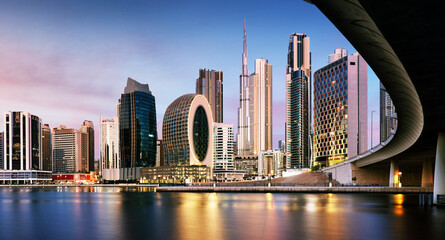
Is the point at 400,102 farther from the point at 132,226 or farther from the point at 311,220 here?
the point at 132,226

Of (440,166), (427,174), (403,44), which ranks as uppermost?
(403,44)

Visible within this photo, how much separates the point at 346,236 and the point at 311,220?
422 inches

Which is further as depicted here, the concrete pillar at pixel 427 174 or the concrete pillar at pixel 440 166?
the concrete pillar at pixel 427 174

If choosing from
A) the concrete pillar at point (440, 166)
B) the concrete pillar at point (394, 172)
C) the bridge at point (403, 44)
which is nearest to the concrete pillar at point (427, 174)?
the concrete pillar at point (394, 172)

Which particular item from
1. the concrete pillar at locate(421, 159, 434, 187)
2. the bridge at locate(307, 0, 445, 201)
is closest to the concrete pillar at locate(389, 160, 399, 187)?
the concrete pillar at locate(421, 159, 434, 187)

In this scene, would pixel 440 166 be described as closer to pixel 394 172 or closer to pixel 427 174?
pixel 427 174

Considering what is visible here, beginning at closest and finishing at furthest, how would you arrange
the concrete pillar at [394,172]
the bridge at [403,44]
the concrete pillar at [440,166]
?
the bridge at [403,44], the concrete pillar at [440,166], the concrete pillar at [394,172]

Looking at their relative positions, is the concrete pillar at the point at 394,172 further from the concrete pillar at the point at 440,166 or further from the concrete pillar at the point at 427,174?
the concrete pillar at the point at 440,166

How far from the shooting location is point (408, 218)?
41906 millimetres

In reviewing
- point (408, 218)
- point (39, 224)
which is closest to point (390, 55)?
point (408, 218)

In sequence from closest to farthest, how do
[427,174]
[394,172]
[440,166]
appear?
[440,166]
[427,174]
[394,172]

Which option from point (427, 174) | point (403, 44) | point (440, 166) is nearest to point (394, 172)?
point (427, 174)

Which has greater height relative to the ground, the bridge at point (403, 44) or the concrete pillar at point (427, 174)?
the bridge at point (403, 44)

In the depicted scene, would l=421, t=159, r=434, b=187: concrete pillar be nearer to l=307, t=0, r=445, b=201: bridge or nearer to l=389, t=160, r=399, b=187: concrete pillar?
l=389, t=160, r=399, b=187: concrete pillar
